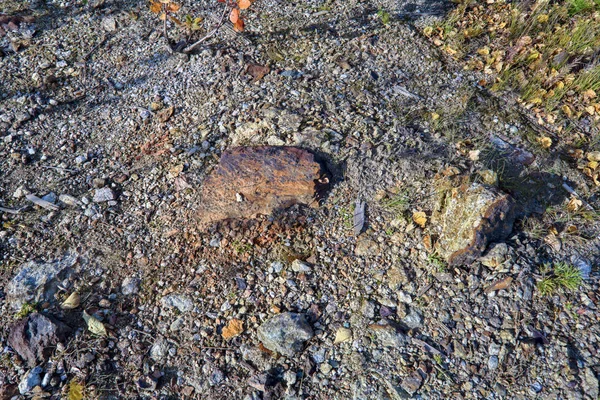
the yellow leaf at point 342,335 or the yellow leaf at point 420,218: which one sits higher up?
the yellow leaf at point 420,218

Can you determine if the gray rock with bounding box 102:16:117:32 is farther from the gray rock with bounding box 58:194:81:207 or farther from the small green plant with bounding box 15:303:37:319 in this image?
the small green plant with bounding box 15:303:37:319

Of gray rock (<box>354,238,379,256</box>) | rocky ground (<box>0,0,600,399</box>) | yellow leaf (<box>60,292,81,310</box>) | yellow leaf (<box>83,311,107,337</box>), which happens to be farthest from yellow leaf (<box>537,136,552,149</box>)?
yellow leaf (<box>60,292,81,310</box>)

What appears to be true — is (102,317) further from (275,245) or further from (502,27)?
(502,27)

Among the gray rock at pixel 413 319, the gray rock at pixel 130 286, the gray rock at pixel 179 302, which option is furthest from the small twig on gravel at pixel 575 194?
the gray rock at pixel 130 286

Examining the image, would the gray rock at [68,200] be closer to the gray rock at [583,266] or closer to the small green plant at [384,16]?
the small green plant at [384,16]

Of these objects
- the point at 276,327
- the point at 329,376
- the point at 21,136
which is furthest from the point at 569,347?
the point at 21,136

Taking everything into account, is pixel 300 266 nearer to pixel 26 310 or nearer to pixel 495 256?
pixel 495 256
